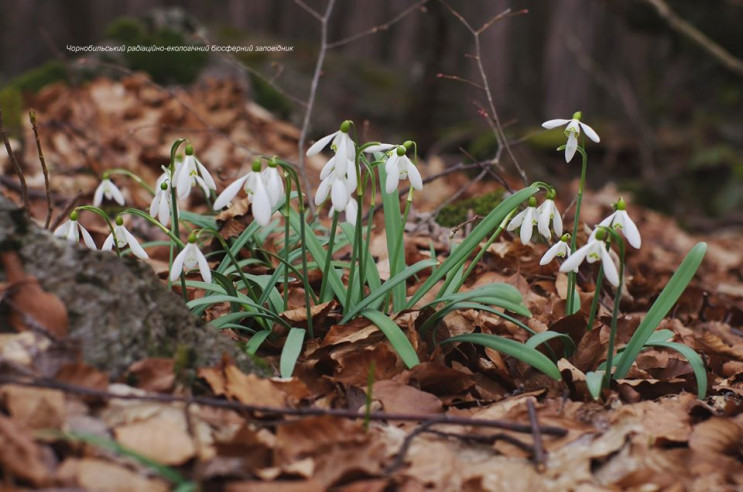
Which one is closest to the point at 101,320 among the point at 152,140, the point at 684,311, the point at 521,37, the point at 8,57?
the point at 684,311

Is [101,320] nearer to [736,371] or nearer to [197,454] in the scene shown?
[197,454]

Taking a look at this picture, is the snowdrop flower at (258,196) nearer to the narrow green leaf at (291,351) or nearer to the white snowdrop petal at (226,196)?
the white snowdrop petal at (226,196)

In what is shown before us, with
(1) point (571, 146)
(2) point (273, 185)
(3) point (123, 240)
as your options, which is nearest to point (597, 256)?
(1) point (571, 146)

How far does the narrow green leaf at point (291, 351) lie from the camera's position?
158 centimetres

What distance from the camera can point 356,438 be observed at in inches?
51.9

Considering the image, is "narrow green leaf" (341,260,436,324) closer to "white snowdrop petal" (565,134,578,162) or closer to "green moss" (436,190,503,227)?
"white snowdrop petal" (565,134,578,162)

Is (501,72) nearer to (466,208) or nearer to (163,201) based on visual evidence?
(466,208)

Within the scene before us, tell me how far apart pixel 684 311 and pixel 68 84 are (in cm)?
477

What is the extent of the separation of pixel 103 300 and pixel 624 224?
1247 millimetres

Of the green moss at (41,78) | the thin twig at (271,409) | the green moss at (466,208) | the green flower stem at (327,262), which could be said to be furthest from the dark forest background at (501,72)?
the thin twig at (271,409)

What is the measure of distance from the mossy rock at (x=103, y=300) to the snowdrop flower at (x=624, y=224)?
1.03m

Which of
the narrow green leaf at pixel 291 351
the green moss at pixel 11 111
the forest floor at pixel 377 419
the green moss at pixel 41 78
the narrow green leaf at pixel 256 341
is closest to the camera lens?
the forest floor at pixel 377 419

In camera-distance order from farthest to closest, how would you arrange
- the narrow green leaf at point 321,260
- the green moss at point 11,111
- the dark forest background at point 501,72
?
1. the dark forest background at point 501,72
2. the green moss at point 11,111
3. the narrow green leaf at point 321,260

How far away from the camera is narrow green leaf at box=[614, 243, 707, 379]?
1732 mm
